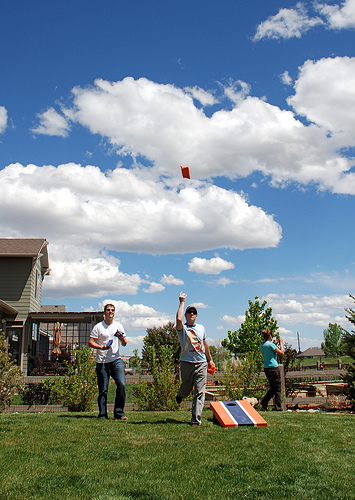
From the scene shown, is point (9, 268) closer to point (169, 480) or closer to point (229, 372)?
point (229, 372)

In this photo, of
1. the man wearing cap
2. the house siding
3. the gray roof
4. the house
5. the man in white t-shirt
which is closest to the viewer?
the man wearing cap

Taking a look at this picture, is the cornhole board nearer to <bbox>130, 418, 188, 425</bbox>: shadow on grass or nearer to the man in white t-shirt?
<bbox>130, 418, 188, 425</bbox>: shadow on grass

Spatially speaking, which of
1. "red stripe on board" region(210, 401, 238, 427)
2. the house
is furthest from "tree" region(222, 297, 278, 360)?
"red stripe on board" region(210, 401, 238, 427)

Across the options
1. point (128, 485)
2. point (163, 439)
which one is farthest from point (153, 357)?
point (128, 485)

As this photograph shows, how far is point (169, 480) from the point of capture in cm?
432

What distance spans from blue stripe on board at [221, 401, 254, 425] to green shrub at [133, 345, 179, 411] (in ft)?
8.16

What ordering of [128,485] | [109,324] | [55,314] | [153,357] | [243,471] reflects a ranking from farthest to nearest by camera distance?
[55,314] < [153,357] < [109,324] < [243,471] < [128,485]

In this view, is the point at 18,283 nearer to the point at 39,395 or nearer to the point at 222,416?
the point at 39,395

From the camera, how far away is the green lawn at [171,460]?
400 cm

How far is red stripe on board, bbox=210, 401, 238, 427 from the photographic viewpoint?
716 centimetres

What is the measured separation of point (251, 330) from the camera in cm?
2672

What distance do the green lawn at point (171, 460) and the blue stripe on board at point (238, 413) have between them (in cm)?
25

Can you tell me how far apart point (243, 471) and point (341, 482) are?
0.91 m

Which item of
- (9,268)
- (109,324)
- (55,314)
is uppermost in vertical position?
(9,268)
